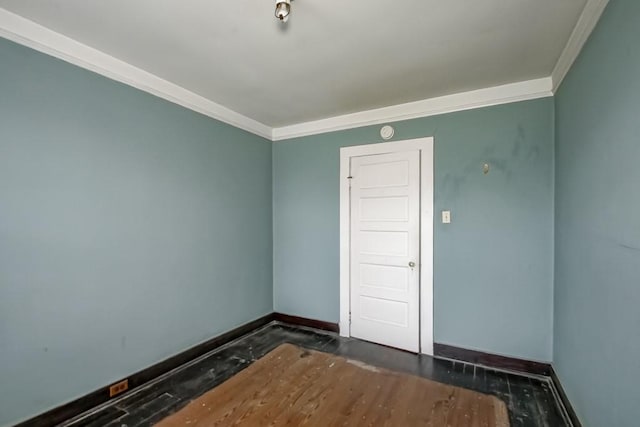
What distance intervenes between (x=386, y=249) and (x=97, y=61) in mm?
2902

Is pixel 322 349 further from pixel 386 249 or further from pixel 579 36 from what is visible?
pixel 579 36

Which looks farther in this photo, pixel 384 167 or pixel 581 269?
pixel 384 167

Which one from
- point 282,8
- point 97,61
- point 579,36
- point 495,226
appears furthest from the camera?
point 495,226

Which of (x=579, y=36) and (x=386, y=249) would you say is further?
(x=386, y=249)

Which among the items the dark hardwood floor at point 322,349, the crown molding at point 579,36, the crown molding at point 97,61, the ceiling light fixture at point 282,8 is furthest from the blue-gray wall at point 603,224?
the crown molding at point 97,61

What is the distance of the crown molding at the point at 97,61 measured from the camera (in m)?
1.69

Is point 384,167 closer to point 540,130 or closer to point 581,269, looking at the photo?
point 540,130

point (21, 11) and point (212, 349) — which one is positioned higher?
point (21, 11)

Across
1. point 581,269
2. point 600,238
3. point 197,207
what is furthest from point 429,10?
point 197,207

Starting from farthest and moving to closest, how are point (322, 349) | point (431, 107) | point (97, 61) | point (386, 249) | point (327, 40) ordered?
point (386, 249), point (322, 349), point (431, 107), point (97, 61), point (327, 40)

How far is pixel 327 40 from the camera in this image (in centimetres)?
191

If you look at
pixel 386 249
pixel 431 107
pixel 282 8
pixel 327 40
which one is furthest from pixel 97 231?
pixel 431 107

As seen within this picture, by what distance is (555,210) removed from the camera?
235cm

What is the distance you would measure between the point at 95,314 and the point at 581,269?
3.24m
